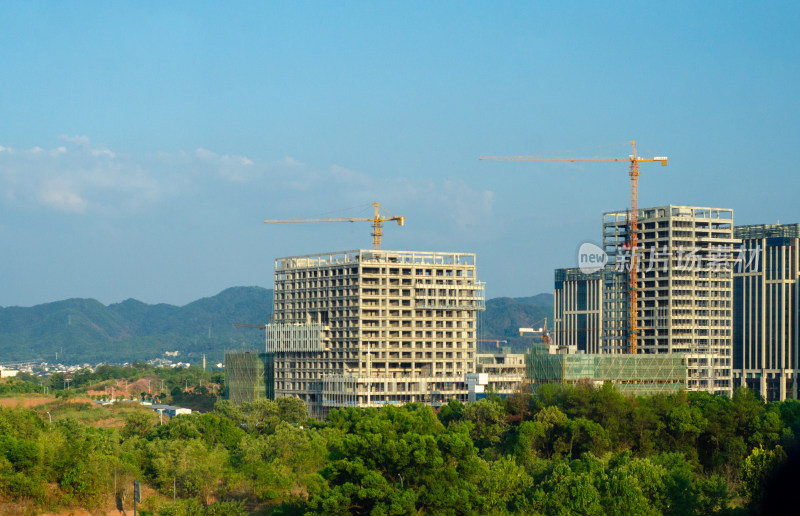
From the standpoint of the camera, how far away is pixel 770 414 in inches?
4058

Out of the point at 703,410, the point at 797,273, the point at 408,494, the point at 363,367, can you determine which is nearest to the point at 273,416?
the point at 363,367

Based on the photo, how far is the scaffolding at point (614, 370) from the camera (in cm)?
14112

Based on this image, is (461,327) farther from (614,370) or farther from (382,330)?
(614,370)

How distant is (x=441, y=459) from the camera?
67875 millimetres

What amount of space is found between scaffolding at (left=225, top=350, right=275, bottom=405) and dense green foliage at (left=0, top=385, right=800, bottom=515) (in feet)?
103

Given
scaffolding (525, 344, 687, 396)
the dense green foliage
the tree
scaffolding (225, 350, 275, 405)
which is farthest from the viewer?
scaffolding (225, 350, 275, 405)

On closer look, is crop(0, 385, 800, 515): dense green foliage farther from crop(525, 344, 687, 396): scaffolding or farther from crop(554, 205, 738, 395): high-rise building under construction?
crop(554, 205, 738, 395): high-rise building under construction

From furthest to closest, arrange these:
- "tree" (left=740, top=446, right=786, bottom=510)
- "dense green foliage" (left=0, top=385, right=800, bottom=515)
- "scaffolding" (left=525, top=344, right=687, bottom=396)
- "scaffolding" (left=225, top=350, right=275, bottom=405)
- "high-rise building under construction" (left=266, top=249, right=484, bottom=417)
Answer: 1. "scaffolding" (left=225, top=350, right=275, bottom=405)
2. "high-rise building under construction" (left=266, top=249, right=484, bottom=417)
3. "scaffolding" (left=525, top=344, right=687, bottom=396)
4. "dense green foliage" (left=0, top=385, right=800, bottom=515)
5. "tree" (left=740, top=446, right=786, bottom=510)

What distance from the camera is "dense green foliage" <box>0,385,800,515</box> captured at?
65062 mm

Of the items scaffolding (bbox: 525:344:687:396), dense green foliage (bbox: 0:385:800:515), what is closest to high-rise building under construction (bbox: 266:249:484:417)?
scaffolding (bbox: 525:344:687:396)

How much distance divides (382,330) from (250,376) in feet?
79.2

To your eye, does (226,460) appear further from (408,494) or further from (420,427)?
(408,494)

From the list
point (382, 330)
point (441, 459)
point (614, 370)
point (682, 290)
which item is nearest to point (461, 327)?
point (382, 330)

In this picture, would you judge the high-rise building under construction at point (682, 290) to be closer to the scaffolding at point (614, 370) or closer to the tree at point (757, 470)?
the scaffolding at point (614, 370)
